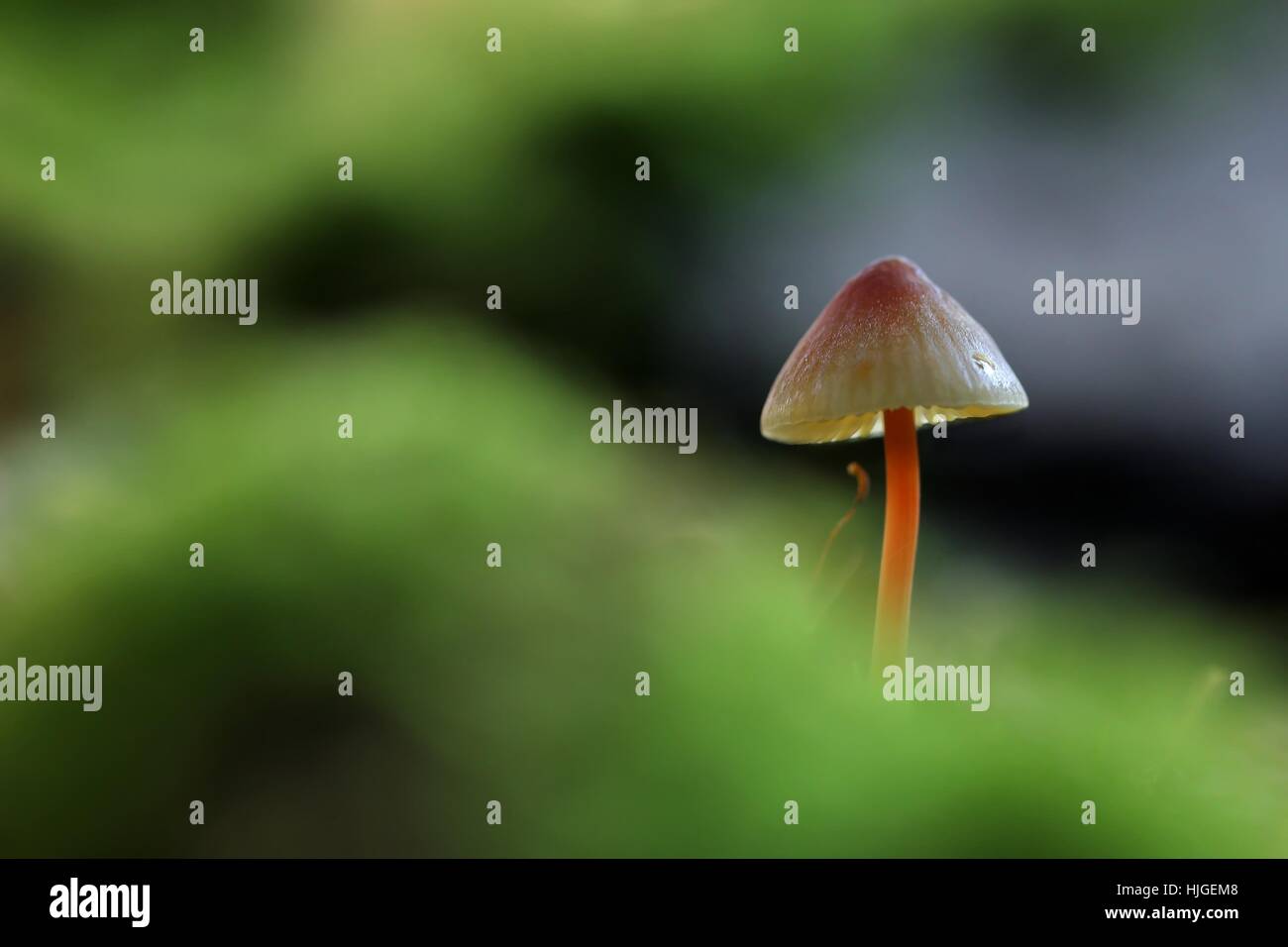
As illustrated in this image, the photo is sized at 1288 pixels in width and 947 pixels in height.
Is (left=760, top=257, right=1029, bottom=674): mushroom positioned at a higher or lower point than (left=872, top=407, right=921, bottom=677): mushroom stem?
higher

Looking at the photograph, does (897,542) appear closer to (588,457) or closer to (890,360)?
(890,360)

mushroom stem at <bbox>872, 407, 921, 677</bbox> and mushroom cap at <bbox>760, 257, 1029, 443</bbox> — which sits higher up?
mushroom cap at <bbox>760, 257, 1029, 443</bbox>

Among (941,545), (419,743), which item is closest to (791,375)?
(419,743)

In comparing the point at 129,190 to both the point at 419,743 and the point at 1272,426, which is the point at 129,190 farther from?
the point at 1272,426

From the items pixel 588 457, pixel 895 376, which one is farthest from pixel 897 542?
pixel 588 457

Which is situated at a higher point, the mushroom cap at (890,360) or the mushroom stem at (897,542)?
the mushroom cap at (890,360)
